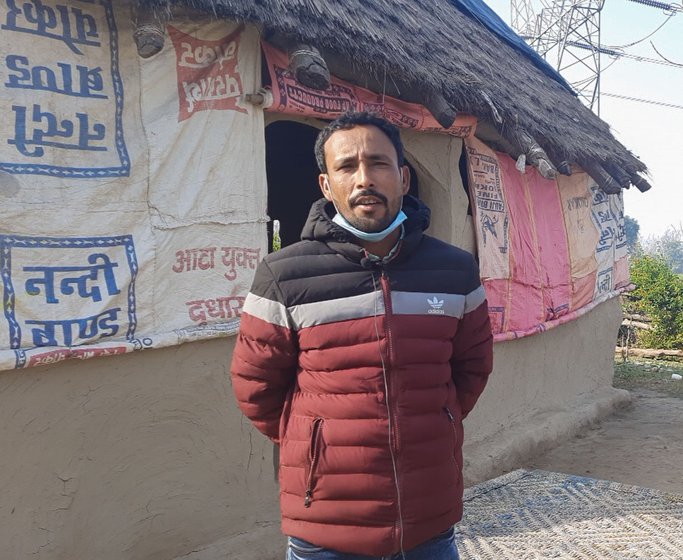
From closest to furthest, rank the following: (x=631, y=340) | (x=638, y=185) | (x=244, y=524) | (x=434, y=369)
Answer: (x=434, y=369) < (x=244, y=524) < (x=638, y=185) < (x=631, y=340)

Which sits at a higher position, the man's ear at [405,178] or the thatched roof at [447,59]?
the thatched roof at [447,59]

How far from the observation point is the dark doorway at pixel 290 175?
22.8ft

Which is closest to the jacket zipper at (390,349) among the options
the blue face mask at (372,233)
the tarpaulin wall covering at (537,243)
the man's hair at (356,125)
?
the blue face mask at (372,233)

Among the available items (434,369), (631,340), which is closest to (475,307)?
(434,369)

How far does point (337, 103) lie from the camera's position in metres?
4.45

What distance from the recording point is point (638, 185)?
8.16 meters

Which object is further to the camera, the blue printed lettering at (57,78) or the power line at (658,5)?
the power line at (658,5)

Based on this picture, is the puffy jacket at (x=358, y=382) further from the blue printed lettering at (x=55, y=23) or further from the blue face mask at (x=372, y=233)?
the blue printed lettering at (x=55, y=23)

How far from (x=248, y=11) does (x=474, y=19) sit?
5.76 metres

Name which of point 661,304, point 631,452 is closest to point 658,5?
point 661,304

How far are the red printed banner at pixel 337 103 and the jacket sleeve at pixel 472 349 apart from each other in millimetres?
2259

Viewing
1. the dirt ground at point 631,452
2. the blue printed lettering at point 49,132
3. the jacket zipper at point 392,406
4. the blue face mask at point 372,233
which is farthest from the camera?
the dirt ground at point 631,452

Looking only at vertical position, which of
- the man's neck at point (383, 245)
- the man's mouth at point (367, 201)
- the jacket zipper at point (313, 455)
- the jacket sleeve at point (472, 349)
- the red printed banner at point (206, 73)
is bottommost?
the jacket zipper at point (313, 455)

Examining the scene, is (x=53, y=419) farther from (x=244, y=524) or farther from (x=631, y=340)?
(x=631, y=340)
